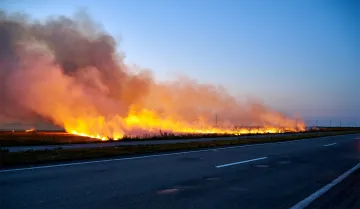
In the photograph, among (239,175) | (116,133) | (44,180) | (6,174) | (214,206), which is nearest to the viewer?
(214,206)

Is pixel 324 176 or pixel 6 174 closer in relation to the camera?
pixel 6 174

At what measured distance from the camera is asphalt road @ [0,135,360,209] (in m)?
5.98

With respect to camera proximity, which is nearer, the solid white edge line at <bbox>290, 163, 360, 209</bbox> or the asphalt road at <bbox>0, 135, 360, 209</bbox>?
the asphalt road at <bbox>0, 135, 360, 209</bbox>

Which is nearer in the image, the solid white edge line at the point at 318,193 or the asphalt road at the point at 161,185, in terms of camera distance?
the asphalt road at the point at 161,185

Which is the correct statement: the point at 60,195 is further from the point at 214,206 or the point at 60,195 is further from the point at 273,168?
the point at 273,168

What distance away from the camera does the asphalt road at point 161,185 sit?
236 inches

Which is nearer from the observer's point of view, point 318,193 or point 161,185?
point 318,193

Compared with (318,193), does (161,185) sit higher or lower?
higher

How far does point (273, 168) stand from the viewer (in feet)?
36.6

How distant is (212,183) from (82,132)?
3731 centimetres

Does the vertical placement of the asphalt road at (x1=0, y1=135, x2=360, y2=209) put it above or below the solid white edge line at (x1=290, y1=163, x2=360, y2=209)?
above

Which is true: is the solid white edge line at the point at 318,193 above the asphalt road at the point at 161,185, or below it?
below

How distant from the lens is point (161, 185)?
7.61 metres

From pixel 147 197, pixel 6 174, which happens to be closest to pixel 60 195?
pixel 147 197
